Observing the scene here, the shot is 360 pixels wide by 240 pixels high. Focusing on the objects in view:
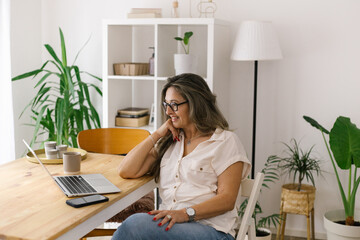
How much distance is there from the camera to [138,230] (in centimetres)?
198

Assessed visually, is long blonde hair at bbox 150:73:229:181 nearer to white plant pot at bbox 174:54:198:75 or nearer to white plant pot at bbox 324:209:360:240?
white plant pot at bbox 174:54:198:75

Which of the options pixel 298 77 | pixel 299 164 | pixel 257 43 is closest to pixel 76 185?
pixel 257 43

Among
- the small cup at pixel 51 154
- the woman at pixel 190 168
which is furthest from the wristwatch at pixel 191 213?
the small cup at pixel 51 154

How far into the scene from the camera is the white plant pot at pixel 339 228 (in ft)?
10.6

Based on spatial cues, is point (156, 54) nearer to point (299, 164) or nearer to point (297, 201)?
point (299, 164)

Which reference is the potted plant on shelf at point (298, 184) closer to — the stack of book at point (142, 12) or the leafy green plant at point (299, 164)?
the leafy green plant at point (299, 164)

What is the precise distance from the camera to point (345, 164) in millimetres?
3131

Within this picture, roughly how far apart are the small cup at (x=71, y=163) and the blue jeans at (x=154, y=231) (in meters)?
0.47

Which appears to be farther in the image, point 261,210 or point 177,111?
point 261,210

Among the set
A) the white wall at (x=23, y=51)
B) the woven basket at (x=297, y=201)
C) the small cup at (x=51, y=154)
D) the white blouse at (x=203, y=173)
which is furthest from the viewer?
the white wall at (x=23, y=51)

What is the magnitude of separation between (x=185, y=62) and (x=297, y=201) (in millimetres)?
1232

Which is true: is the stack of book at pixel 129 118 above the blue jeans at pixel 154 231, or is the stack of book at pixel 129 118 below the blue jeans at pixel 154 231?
above

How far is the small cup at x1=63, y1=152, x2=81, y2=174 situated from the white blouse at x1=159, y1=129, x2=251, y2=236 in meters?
0.42

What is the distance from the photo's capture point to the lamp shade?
3.31 meters
